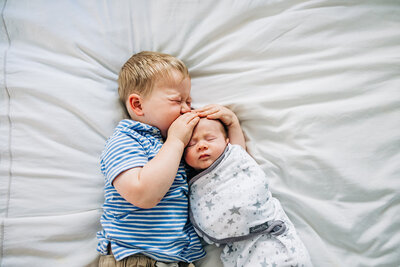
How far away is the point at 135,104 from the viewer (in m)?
0.98

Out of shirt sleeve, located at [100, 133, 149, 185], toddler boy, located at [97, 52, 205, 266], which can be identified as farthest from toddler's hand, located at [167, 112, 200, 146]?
shirt sleeve, located at [100, 133, 149, 185]

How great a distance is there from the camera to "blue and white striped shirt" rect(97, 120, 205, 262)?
2.71 feet

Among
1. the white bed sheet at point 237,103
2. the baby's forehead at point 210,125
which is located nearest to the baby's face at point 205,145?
the baby's forehead at point 210,125

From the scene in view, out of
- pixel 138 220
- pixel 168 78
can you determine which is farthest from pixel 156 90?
pixel 138 220

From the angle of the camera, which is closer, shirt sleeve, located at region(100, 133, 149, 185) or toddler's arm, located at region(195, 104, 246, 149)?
shirt sleeve, located at region(100, 133, 149, 185)

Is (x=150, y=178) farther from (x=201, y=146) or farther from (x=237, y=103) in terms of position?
(x=237, y=103)

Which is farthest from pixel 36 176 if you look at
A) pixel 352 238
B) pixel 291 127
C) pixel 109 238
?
pixel 352 238

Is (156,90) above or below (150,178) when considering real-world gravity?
above

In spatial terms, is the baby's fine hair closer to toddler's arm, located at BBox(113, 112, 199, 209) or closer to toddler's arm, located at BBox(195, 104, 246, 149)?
toddler's arm, located at BBox(195, 104, 246, 149)

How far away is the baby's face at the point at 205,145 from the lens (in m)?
0.90

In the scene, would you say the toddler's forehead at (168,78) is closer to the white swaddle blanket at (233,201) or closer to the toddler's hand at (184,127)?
the toddler's hand at (184,127)

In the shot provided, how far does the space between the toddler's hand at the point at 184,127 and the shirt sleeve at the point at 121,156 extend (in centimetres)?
11

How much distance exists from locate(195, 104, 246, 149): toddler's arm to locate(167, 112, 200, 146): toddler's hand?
41 millimetres

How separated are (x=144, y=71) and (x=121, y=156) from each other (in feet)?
1.00
